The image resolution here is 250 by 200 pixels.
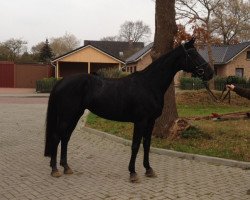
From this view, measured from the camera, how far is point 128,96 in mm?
6906

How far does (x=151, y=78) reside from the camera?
278 inches

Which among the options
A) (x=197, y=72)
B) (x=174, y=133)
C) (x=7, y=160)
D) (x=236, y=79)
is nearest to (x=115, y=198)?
(x=197, y=72)

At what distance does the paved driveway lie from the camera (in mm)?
6043

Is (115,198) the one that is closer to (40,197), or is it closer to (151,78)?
(40,197)

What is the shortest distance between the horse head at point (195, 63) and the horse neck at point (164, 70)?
0.44ft

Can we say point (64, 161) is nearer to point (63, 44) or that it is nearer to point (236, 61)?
point (236, 61)

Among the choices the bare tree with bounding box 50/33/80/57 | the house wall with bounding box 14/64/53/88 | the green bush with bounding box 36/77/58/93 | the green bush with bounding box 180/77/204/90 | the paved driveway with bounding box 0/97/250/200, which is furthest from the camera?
the bare tree with bounding box 50/33/80/57

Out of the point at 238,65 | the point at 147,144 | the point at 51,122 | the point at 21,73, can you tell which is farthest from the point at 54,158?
the point at 238,65

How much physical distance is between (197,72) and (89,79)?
192cm

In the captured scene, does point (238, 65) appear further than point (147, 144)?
Yes

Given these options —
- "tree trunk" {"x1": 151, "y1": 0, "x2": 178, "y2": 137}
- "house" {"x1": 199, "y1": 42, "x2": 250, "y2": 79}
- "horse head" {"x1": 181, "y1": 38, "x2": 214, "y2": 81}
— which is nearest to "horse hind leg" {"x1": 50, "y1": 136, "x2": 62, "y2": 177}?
"horse head" {"x1": 181, "y1": 38, "x2": 214, "y2": 81}

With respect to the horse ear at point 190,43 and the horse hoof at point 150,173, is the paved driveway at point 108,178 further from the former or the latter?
the horse ear at point 190,43

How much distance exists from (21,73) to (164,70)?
45.2 metres

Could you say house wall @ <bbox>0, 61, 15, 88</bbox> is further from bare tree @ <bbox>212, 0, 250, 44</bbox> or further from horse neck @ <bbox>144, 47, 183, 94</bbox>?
horse neck @ <bbox>144, 47, 183, 94</bbox>
